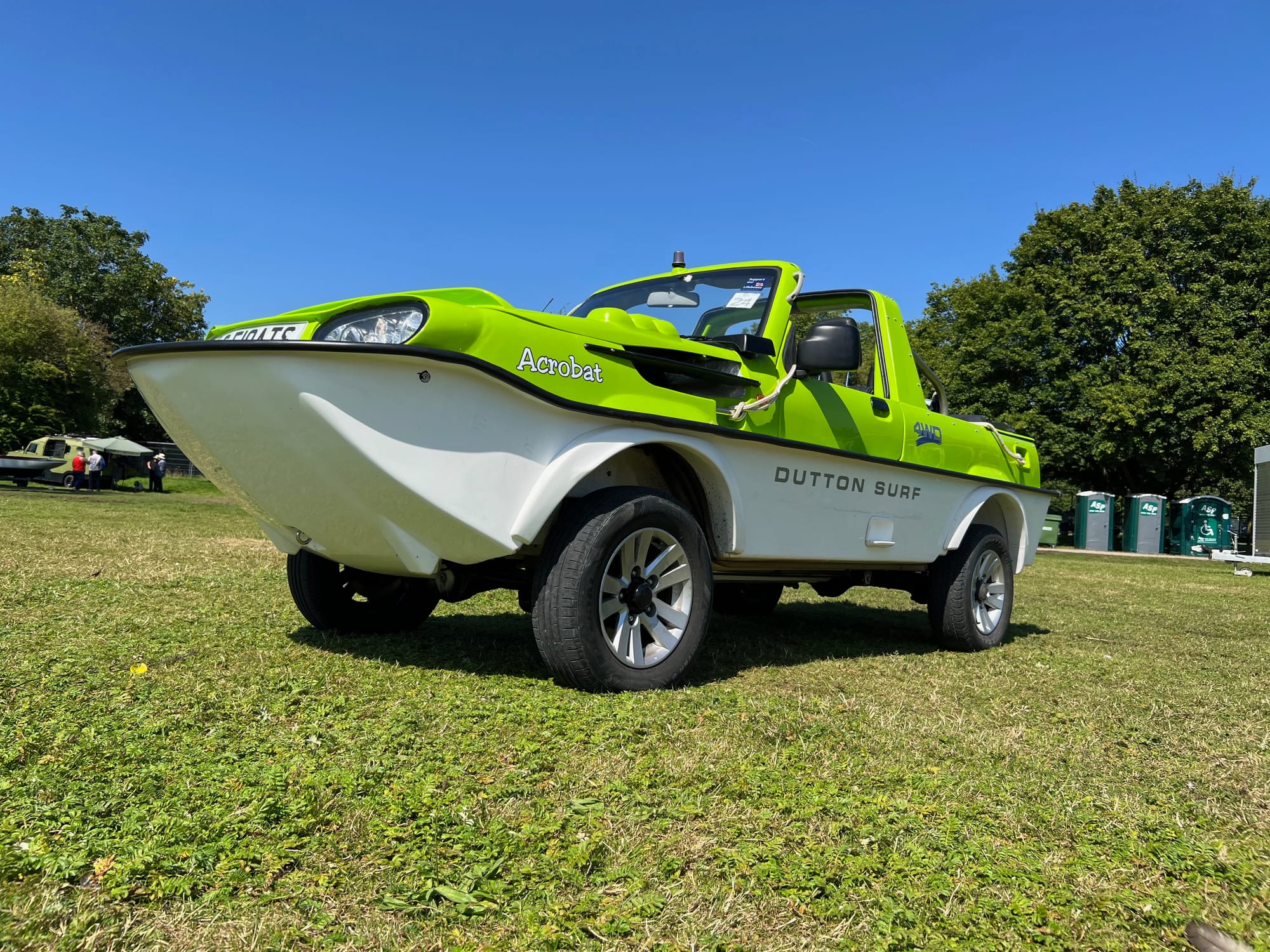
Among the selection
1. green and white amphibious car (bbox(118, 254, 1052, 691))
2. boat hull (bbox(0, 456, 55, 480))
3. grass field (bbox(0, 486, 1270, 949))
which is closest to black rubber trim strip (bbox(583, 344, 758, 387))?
green and white amphibious car (bbox(118, 254, 1052, 691))

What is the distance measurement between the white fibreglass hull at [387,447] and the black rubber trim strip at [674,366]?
0.84 ft

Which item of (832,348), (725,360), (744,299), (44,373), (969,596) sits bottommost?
(969,596)

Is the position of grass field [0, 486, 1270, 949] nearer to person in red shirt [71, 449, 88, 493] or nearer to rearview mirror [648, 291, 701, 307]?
rearview mirror [648, 291, 701, 307]

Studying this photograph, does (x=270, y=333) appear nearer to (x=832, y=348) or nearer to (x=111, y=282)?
(x=832, y=348)

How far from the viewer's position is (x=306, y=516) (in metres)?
3.60

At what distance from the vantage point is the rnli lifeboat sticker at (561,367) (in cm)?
342

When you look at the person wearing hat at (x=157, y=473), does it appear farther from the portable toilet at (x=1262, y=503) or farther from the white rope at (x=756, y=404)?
the white rope at (x=756, y=404)

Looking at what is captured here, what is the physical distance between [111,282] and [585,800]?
173 feet

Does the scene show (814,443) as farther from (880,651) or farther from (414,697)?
(414,697)

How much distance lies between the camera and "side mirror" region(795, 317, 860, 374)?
4504 mm

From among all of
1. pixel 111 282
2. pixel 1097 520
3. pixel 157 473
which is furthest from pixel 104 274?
pixel 1097 520

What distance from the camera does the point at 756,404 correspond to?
4301mm

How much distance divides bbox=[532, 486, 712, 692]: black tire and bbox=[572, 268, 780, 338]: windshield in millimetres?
1269

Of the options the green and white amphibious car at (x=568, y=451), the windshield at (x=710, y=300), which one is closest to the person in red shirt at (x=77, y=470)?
the green and white amphibious car at (x=568, y=451)
